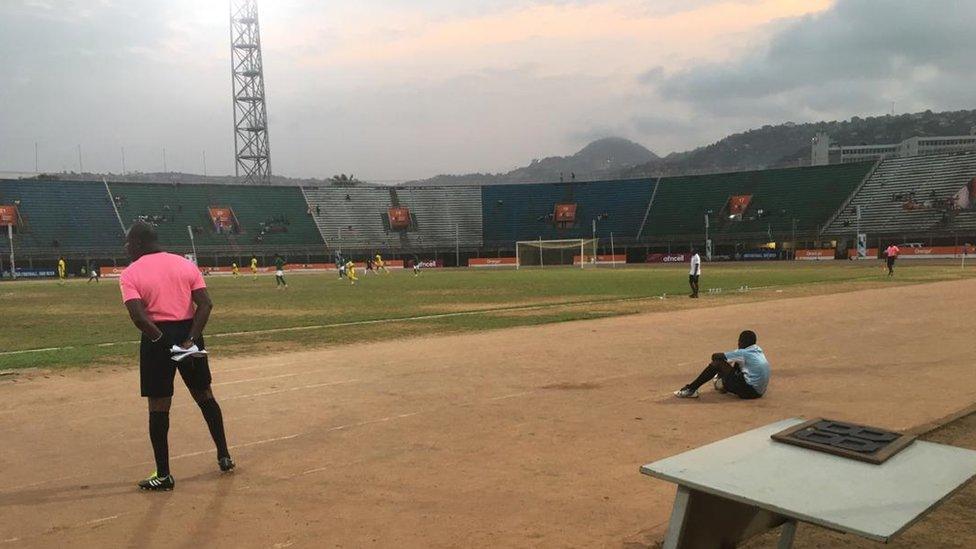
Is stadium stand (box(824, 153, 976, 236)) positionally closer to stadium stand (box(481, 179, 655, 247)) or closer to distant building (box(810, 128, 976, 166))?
stadium stand (box(481, 179, 655, 247))

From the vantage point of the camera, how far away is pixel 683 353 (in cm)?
1095

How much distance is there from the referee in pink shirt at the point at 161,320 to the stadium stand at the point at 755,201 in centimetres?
6942

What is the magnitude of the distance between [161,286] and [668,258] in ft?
231

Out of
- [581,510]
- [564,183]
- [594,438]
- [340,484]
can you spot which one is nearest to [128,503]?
[340,484]

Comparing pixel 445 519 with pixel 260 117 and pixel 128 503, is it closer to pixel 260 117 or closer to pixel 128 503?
pixel 128 503

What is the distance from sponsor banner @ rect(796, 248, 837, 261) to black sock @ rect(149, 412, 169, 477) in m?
67.7

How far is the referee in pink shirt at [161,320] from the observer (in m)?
4.97

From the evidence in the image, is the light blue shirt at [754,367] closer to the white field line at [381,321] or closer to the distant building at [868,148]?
the white field line at [381,321]

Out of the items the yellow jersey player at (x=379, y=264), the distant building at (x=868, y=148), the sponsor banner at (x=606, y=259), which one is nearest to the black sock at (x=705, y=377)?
the yellow jersey player at (x=379, y=264)

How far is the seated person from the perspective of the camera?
762cm

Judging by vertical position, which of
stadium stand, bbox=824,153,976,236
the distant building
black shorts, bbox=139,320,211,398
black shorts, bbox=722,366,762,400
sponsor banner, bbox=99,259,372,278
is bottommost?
sponsor banner, bbox=99,259,372,278

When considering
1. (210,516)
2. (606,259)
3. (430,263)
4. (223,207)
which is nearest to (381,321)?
(210,516)

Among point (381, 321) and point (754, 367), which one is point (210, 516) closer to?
point (754, 367)

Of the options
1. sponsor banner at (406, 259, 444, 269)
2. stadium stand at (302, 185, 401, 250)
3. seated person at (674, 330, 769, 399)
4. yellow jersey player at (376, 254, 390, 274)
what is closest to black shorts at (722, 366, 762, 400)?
seated person at (674, 330, 769, 399)
